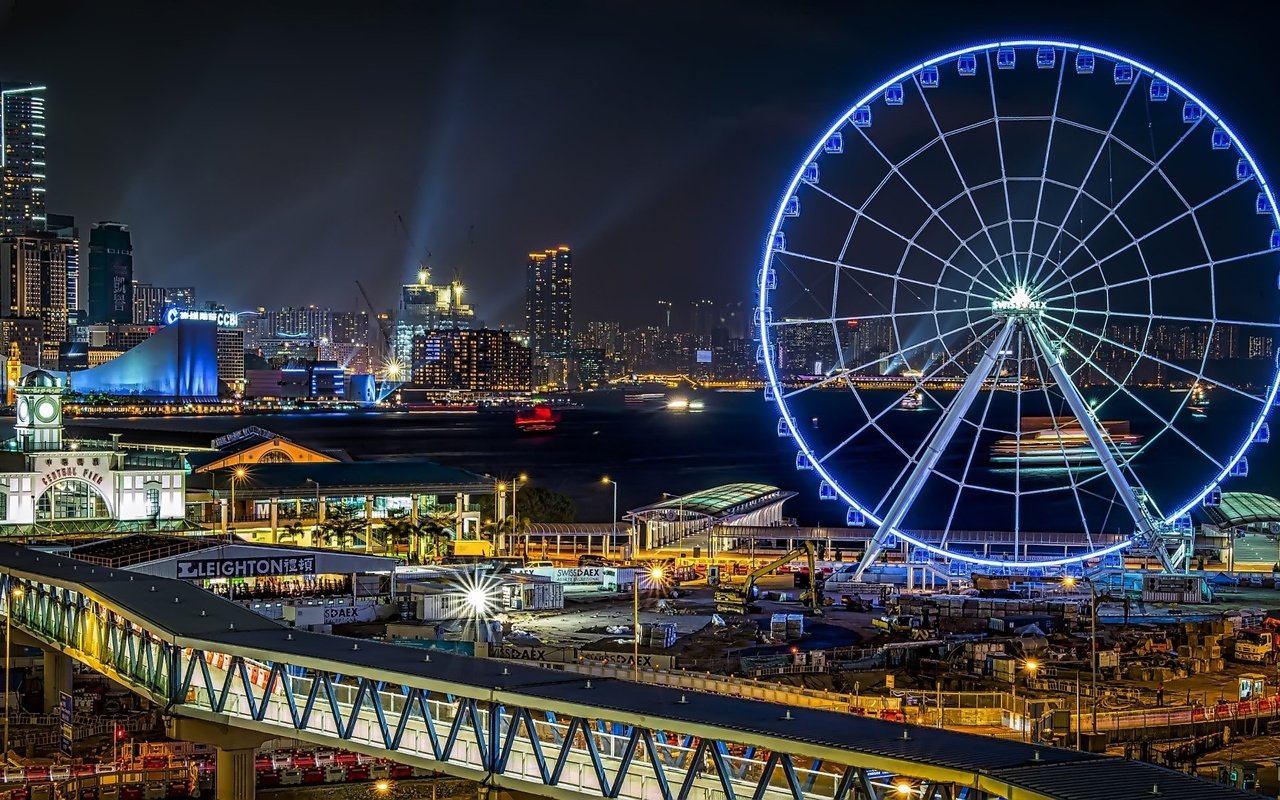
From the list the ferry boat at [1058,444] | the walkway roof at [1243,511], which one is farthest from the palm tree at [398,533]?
the ferry boat at [1058,444]

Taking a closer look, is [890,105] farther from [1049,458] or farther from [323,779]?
[1049,458]

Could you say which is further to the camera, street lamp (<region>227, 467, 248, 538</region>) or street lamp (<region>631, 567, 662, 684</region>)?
street lamp (<region>227, 467, 248, 538</region>)

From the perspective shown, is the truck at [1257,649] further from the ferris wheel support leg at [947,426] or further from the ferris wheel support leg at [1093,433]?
the ferris wheel support leg at [947,426]

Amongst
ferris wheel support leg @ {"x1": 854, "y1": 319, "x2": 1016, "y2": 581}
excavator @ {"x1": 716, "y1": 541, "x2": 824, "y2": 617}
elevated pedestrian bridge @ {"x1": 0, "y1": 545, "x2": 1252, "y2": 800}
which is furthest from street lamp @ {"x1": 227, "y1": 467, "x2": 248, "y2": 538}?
elevated pedestrian bridge @ {"x1": 0, "y1": 545, "x2": 1252, "y2": 800}

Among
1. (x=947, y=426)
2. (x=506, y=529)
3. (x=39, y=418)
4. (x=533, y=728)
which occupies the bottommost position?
(x=506, y=529)

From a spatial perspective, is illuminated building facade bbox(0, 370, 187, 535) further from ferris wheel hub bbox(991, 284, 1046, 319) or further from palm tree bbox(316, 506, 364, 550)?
ferris wheel hub bbox(991, 284, 1046, 319)

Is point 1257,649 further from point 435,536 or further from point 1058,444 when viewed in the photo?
point 1058,444

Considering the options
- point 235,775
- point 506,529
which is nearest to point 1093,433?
point 506,529
